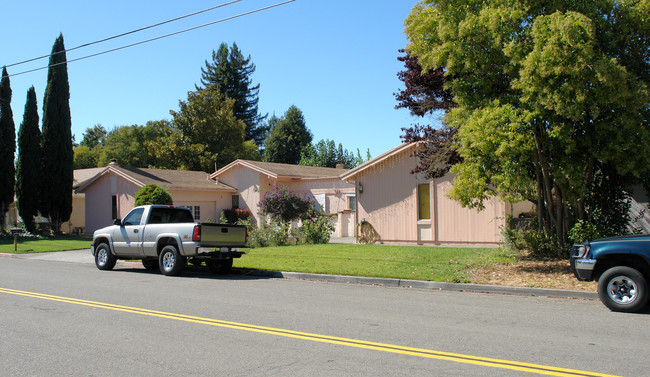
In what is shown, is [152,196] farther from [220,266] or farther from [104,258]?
[220,266]

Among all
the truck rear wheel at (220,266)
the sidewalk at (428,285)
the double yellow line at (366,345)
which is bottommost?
the double yellow line at (366,345)

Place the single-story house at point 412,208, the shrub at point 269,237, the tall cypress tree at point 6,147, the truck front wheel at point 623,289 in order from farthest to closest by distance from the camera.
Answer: the tall cypress tree at point 6,147 → the shrub at point 269,237 → the single-story house at point 412,208 → the truck front wheel at point 623,289

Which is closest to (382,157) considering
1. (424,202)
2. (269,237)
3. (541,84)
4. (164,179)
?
(424,202)

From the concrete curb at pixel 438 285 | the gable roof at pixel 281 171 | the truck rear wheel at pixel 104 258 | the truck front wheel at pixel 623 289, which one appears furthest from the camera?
the gable roof at pixel 281 171

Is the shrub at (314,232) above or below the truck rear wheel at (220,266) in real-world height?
above

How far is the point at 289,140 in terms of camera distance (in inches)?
2379

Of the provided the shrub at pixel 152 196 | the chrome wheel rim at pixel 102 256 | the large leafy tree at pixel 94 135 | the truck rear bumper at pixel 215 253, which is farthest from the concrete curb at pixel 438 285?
the large leafy tree at pixel 94 135

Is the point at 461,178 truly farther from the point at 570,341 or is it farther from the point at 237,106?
the point at 237,106

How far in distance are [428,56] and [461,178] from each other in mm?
3051

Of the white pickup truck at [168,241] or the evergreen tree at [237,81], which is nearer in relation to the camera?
the white pickup truck at [168,241]

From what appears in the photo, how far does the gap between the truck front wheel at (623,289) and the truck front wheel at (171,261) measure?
9.98 metres

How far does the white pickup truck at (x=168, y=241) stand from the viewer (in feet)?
46.1

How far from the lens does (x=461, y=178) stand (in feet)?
42.0

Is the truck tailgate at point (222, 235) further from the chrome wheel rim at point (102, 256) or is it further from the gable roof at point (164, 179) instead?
the gable roof at point (164, 179)
